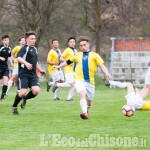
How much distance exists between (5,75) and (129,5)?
22.0 m

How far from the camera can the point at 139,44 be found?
2684cm

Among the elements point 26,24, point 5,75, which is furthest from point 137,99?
point 26,24

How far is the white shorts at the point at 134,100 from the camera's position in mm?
9430

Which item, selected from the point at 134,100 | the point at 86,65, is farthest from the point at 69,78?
the point at 134,100

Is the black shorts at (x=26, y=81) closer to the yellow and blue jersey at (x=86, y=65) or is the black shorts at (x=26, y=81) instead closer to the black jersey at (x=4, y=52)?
the yellow and blue jersey at (x=86, y=65)

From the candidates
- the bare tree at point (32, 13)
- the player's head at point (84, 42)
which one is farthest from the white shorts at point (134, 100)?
the bare tree at point (32, 13)

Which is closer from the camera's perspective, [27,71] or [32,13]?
[27,71]

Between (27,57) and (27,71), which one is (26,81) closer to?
(27,71)

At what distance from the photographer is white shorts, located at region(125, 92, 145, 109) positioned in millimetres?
9430

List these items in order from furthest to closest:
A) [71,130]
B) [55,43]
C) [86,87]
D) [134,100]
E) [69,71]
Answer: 1. [55,43]
2. [69,71]
3. [86,87]
4. [134,100]
5. [71,130]

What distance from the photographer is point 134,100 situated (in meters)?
9.73

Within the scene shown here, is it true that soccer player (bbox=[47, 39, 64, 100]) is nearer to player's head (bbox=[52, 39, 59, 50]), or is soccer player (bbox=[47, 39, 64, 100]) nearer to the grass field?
player's head (bbox=[52, 39, 59, 50])

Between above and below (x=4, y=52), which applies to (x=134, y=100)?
below

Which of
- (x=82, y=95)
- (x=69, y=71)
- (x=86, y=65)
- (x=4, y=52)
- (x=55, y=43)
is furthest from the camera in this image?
(x=55, y=43)
